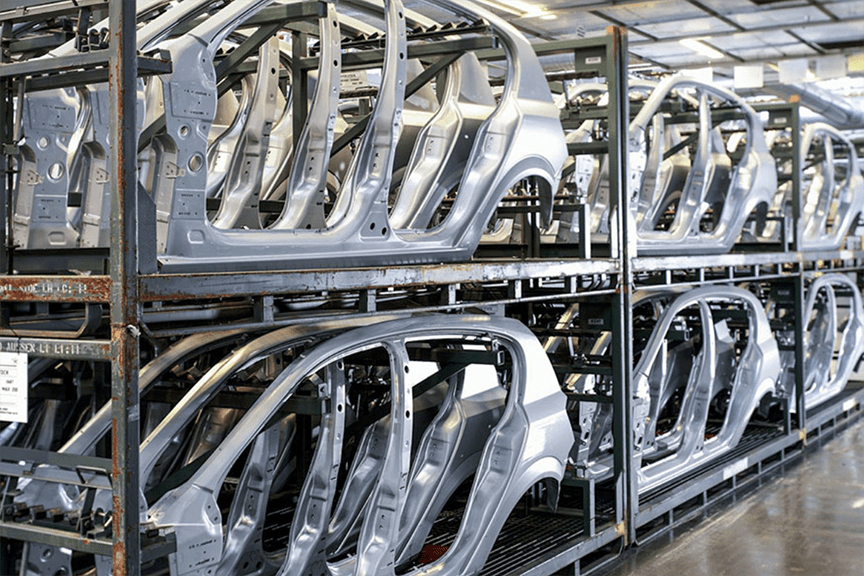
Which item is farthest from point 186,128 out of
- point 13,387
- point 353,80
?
point 353,80

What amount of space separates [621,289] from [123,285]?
4.10 m

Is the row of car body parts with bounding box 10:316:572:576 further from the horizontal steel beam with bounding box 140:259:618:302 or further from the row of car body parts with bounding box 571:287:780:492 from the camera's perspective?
the row of car body parts with bounding box 571:287:780:492

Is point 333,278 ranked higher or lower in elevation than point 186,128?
lower

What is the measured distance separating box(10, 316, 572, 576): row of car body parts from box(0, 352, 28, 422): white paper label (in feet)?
0.72

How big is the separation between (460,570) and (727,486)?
162 inches

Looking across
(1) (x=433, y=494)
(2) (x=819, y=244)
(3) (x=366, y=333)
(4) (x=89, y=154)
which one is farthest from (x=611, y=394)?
(2) (x=819, y=244)

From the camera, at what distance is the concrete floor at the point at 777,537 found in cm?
635

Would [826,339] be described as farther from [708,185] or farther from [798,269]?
[708,185]

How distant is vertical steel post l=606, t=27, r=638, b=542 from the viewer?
661 cm

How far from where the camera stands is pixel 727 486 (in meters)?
8.57

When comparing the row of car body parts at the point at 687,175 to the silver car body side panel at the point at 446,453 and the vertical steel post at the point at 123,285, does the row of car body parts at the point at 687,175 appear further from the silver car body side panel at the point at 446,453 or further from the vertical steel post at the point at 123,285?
the vertical steel post at the point at 123,285

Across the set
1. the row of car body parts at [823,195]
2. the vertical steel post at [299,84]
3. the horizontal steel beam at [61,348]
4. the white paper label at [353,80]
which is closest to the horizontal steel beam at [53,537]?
the horizontal steel beam at [61,348]

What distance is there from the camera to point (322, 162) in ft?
15.2

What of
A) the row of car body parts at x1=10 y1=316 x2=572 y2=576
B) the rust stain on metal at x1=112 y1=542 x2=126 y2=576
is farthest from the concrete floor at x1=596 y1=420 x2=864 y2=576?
the rust stain on metal at x1=112 y1=542 x2=126 y2=576
